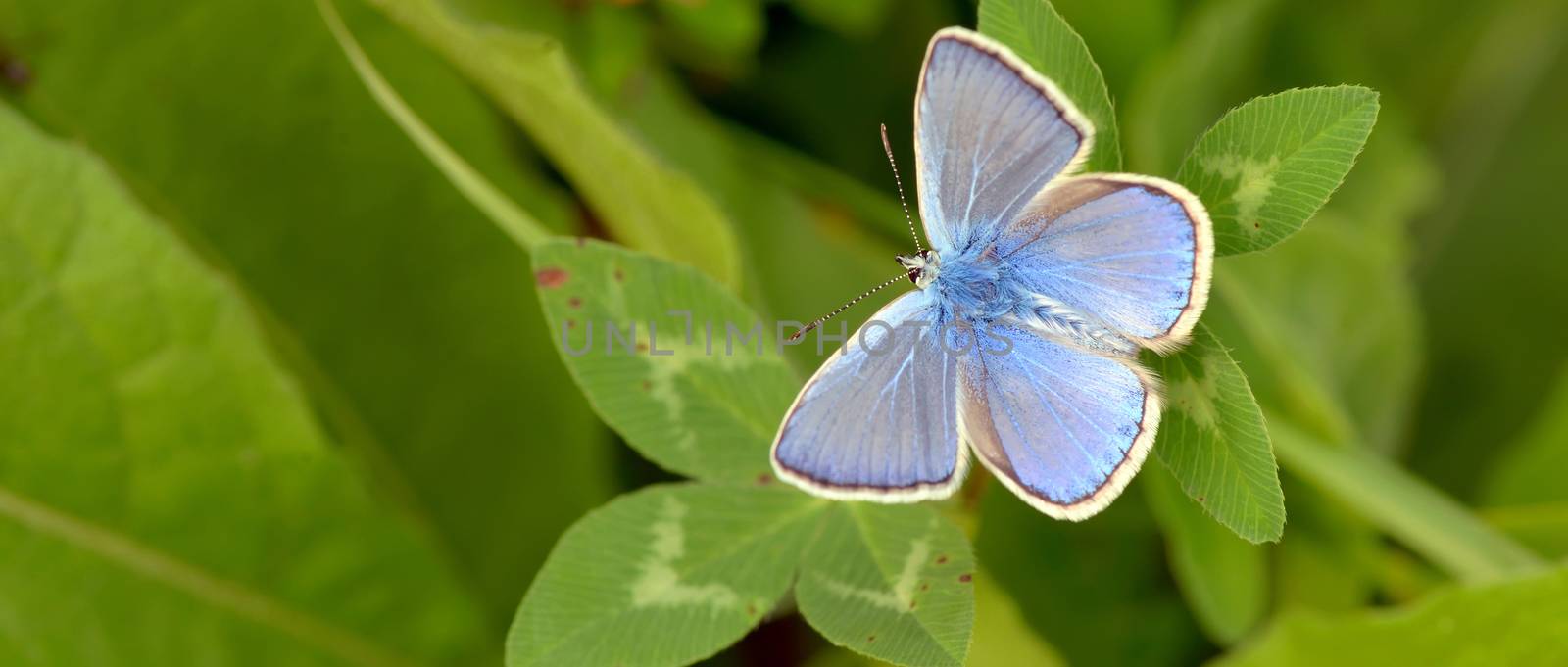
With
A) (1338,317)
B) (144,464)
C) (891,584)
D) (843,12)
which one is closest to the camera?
(891,584)

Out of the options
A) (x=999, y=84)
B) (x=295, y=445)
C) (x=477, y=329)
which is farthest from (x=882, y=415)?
(x=477, y=329)

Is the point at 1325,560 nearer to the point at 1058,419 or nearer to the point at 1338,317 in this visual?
the point at 1338,317

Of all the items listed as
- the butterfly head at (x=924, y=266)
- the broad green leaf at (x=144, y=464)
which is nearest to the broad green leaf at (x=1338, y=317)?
the butterfly head at (x=924, y=266)

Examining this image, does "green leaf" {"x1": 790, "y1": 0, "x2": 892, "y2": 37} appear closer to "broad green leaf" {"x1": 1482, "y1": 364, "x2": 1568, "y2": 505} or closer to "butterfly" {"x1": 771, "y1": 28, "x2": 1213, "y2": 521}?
"butterfly" {"x1": 771, "y1": 28, "x2": 1213, "y2": 521}

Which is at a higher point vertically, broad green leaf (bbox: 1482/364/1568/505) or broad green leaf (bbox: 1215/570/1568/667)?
broad green leaf (bbox: 1215/570/1568/667)

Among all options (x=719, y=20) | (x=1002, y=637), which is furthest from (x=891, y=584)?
(x=719, y=20)

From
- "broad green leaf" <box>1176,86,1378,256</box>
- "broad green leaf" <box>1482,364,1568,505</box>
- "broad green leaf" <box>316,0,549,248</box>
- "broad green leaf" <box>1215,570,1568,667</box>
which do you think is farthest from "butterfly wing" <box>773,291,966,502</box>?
"broad green leaf" <box>1482,364,1568,505</box>

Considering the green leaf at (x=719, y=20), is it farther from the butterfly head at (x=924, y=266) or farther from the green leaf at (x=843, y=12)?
the butterfly head at (x=924, y=266)
